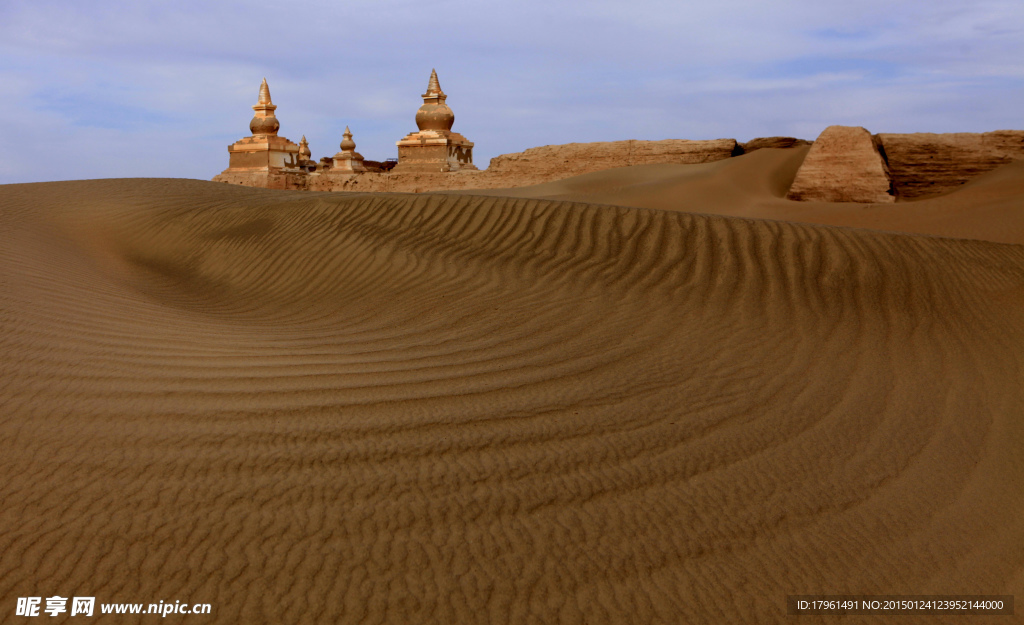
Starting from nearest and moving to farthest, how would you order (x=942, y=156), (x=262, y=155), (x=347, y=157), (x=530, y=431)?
(x=530, y=431)
(x=942, y=156)
(x=262, y=155)
(x=347, y=157)

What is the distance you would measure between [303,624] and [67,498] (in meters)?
0.83

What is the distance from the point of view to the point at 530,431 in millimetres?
2725

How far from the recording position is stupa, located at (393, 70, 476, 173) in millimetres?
13594

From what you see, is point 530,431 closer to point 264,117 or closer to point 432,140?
point 432,140

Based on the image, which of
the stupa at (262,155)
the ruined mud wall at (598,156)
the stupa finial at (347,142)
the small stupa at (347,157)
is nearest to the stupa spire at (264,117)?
the stupa at (262,155)

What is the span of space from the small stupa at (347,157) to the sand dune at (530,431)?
14613mm

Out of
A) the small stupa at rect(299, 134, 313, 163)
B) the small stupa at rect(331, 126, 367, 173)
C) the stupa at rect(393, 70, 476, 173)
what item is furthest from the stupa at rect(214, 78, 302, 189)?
the small stupa at rect(299, 134, 313, 163)

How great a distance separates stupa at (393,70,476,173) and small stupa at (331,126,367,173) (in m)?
5.27

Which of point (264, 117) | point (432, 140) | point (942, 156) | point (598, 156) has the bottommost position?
point (942, 156)

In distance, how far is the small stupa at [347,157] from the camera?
2056cm

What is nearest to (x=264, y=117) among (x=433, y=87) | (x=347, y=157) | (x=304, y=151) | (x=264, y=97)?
(x=264, y=97)

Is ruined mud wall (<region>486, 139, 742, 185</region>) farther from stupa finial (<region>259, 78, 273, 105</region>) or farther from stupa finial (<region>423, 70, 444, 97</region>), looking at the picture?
stupa finial (<region>259, 78, 273, 105</region>)

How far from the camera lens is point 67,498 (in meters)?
1.94

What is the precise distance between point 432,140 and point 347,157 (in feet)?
27.0
